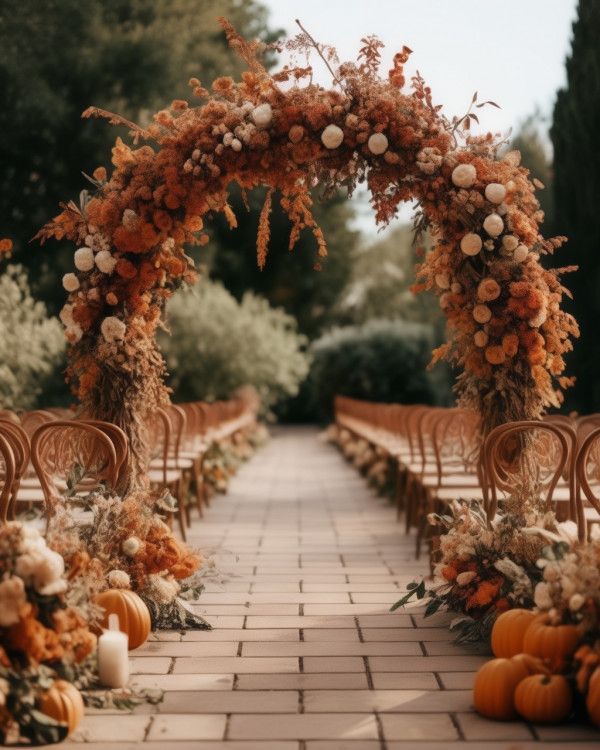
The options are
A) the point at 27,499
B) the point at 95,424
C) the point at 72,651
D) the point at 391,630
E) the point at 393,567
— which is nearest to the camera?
the point at 72,651

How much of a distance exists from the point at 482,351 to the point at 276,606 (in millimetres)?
1787

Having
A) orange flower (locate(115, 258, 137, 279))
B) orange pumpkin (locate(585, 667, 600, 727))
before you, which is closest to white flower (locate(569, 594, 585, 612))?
orange pumpkin (locate(585, 667, 600, 727))

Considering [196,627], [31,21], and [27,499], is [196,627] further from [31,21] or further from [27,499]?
[31,21]

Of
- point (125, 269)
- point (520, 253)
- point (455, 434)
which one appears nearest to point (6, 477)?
point (125, 269)

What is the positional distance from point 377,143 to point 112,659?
304cm

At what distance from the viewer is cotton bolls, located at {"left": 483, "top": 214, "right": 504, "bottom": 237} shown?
5688 millimetres

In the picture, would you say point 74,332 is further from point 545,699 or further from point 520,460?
point 545,699

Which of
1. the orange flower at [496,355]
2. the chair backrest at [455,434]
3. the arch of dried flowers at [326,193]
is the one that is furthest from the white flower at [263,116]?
the chair backrest at [455,434]

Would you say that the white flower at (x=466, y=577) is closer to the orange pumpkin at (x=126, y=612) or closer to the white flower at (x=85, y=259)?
the orange pumpkin at (x=126, y=612)

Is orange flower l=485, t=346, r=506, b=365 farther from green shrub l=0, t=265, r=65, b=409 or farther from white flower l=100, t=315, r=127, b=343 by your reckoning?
green shrub l=0, t=265, r=65, b=409

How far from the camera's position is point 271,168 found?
5863mm

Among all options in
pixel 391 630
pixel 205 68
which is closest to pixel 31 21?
pixel 205 68

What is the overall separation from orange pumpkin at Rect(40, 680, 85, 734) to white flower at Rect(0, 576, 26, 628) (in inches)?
10.9

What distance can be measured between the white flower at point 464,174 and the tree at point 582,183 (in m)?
7.07
